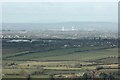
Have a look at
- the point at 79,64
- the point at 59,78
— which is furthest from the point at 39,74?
the point at 79,64

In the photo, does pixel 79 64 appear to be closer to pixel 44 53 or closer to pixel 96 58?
pixel 96 58

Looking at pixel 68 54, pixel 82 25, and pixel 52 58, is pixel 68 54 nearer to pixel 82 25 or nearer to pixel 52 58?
pixel 52 58

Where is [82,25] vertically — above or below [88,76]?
above

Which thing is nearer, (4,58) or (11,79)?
(11,79)

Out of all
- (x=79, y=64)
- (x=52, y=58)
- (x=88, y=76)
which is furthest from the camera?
(x=52, y=58)

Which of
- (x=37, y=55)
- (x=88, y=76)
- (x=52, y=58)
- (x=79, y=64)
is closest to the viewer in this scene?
(x=88, y=76)

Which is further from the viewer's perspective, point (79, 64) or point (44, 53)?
point (44, 53)

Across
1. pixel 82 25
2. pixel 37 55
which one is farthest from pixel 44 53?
pixel 82 25

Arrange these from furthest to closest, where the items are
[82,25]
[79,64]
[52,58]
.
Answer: [82,25]
[52,58]
[79,64]

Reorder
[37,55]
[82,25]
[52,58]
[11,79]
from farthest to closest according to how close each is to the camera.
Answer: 1. [82,25]
2. [37,55]
3. [52,58]
4. [11,79]
